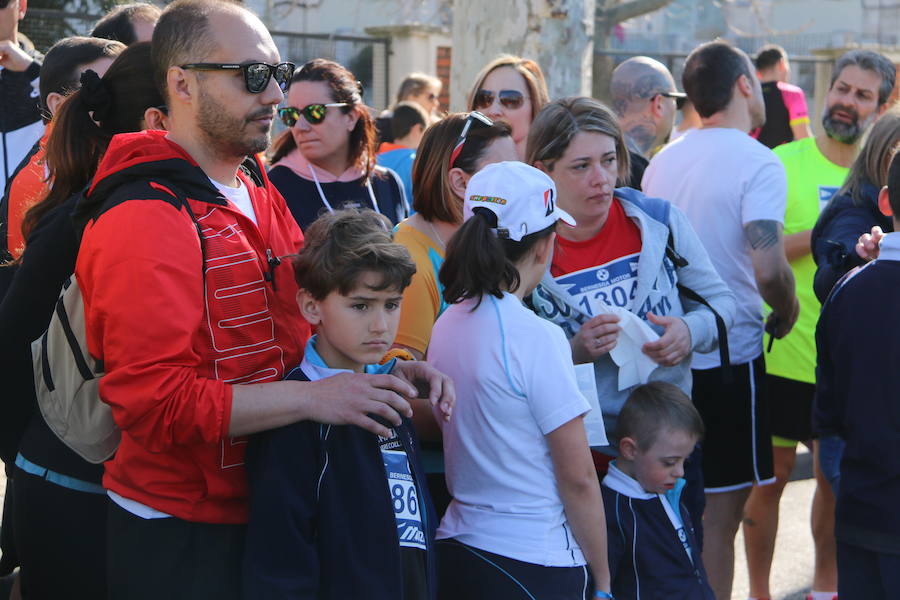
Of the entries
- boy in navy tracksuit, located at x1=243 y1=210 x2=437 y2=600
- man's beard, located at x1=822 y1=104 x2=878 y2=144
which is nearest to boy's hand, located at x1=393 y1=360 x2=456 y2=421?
boy in navy tracksuit, located at x1=243 y1=210 x2=437 y2=600

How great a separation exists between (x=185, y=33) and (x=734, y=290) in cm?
269

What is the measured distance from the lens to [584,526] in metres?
2.62

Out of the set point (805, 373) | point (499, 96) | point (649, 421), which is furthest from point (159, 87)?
point (805, 373)

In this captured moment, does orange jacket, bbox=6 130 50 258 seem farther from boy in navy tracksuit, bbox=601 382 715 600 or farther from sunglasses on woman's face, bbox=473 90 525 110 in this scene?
sunglasses on woman's face, bbox=473 90 525 110

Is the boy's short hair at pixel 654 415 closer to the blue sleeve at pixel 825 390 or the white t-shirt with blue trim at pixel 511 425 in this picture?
the blue sleeve at pixel 825 390

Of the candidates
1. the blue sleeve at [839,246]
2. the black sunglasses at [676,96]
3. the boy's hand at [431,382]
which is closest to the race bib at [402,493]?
the boy's hand at [431,382]

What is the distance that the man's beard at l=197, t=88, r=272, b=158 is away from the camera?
230 cm

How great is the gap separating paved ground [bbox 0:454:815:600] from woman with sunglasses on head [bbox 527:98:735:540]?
1733mm

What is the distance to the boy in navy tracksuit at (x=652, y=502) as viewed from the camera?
3.06 metres

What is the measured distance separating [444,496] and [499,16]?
5.23m

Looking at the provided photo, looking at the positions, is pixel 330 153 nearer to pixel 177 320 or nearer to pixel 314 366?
pixel 314 366

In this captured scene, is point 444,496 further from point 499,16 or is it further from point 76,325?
point 499,16

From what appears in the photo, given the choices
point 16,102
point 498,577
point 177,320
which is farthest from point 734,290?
Answer: point 16,102

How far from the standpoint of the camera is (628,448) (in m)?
3.12
